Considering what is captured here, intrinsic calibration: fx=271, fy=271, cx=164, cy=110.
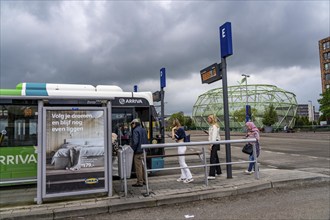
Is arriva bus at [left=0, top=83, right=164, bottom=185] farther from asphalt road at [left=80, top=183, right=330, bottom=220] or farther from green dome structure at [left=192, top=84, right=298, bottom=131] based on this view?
green dome structure at [left=192, top=84, right=298, bottom=131]

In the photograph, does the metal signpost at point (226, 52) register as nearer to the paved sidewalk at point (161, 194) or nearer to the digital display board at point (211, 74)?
the digital display board at point (211, 74)

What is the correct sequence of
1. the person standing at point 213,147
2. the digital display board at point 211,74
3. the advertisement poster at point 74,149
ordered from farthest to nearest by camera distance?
1. the digital display board at point 211,74
2. the person standing at point 213,147
3. the advertisement poster at point 74,149

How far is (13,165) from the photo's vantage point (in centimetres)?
721

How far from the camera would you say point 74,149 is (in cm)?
578

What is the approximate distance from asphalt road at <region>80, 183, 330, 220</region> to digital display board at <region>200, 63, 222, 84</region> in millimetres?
3381

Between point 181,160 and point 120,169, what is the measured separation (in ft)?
5.35

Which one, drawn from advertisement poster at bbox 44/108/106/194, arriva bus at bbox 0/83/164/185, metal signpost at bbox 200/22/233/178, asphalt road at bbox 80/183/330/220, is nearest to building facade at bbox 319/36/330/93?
metal signpost at bbox 200/22/233/178

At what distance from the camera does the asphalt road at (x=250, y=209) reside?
15.8 ft

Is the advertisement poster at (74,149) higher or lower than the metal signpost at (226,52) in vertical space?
lower

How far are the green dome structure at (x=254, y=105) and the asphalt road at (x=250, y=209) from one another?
63.0 m

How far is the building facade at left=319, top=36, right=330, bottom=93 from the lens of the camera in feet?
241

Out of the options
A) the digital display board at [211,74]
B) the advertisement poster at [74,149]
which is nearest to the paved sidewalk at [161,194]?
the advertisement poster at [74,149]

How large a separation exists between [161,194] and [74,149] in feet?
6.96

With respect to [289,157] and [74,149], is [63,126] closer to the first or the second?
[74,149]
